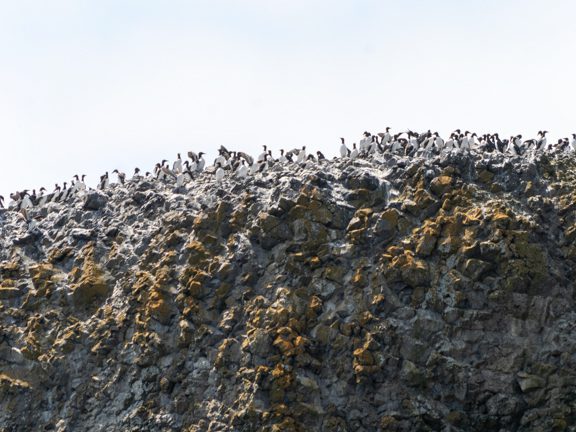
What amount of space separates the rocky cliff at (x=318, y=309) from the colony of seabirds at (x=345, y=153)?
4.14 feet

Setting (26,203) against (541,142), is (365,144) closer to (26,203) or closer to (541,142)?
(541,142)

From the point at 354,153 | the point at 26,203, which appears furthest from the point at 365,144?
the point at 26,203

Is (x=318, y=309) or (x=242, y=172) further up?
(x=242, y=172)

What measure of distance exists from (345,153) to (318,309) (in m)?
12.3

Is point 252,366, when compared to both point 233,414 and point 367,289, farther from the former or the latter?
point 367,289

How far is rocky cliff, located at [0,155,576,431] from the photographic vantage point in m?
46.0

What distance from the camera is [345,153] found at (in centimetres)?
5809

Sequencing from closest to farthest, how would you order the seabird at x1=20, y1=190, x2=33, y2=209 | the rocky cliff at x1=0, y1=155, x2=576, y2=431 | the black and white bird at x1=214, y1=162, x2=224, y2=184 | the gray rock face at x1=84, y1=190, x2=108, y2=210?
the rocky cliff at x1=0, y1=155, x2=576, y2=431
the black and white bird at x1=214, y1=162, x2=224, y2=184
the gray rock face at x1=84, y1=190, x2=108, y2=210
the seabird at x1=20, y1=190, x2=33, y2=209

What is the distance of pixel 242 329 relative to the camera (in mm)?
49469

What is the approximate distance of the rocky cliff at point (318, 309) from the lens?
46.0 meters

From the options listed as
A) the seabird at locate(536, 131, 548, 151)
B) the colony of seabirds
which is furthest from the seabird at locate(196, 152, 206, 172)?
the seabird at locate(536, 131, 548, 151)

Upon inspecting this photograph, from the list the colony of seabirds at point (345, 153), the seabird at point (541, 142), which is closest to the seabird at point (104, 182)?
the colony of seabirds at point (345, 153)

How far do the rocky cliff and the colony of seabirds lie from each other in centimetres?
126

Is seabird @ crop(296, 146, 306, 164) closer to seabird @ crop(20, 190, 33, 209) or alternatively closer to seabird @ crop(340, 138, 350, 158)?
seabird @ crop(340, 138, 350, 158)
